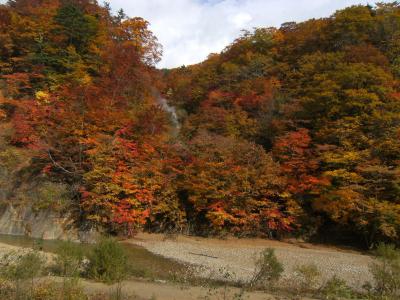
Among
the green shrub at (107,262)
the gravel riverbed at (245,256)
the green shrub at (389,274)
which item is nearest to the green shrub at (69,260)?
the green shrub at (107,262)

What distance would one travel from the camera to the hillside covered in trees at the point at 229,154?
904 inches

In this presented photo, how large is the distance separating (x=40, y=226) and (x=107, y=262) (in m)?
14.6

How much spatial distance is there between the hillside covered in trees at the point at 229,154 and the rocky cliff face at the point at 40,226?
1.95 ft

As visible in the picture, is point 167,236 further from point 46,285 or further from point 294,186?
point 46,285

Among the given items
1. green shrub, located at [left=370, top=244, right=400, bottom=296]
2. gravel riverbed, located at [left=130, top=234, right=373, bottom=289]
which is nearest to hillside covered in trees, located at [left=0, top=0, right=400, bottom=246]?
gravel riverbed, located at [left=130, top=234, right=373, bottom=289]

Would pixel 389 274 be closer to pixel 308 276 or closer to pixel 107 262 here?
pixel 308 276

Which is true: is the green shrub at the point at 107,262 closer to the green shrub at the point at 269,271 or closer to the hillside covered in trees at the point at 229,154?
the green shrub at the point at 269,271

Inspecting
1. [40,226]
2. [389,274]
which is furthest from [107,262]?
[40,226]

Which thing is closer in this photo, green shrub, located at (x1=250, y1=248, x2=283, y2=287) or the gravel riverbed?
green shrub, located at (x1=250, y1=248, x2=283, y2=287)

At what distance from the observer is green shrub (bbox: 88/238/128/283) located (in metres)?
10.5

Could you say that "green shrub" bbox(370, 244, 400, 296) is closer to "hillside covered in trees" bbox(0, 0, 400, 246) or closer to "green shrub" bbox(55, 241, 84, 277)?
"green shrub" bbox(55, 241, 84, 277)

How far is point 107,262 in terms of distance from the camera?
34.9ft

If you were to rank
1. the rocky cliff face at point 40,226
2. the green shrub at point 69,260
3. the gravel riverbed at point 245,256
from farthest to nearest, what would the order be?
the rocky cliff face at point 40,226 → the gravel riverbed at point 245,256 → the green shrub at point 69,260

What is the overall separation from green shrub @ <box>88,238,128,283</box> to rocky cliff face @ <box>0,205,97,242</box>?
12439 mm
